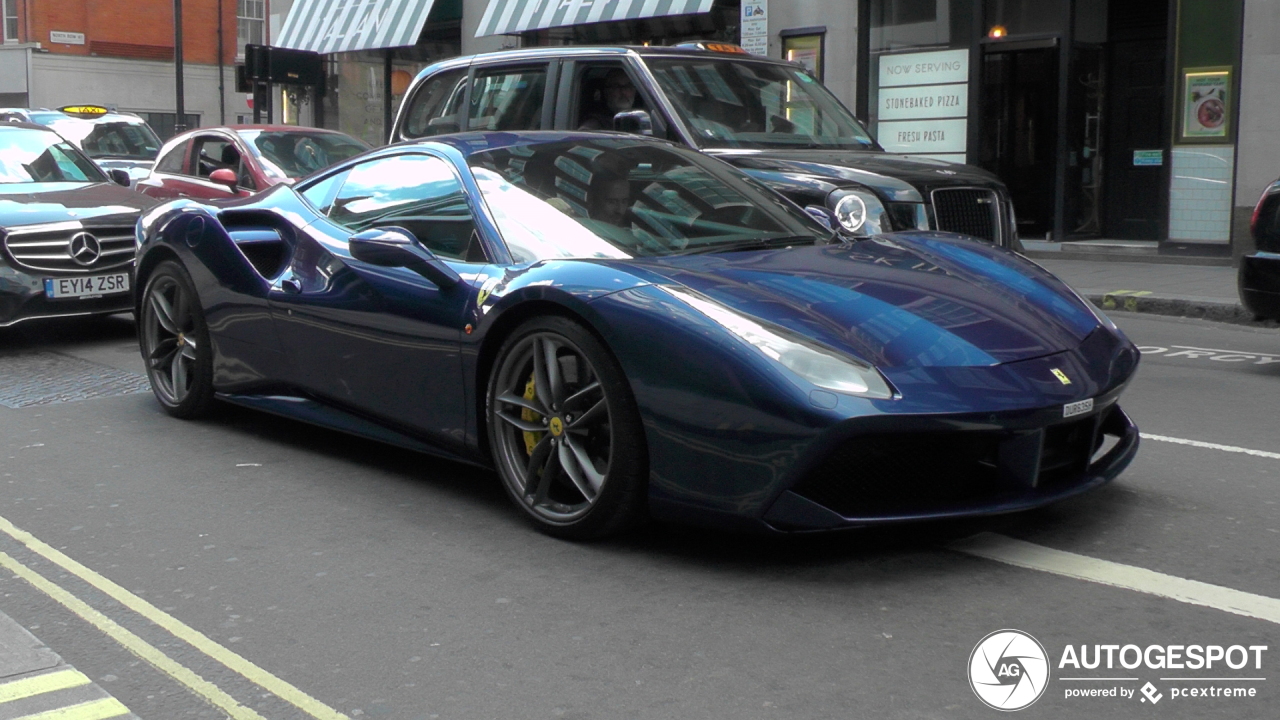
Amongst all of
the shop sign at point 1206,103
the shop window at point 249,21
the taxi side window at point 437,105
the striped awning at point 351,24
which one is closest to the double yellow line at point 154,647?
the taxi side window at point 437,105

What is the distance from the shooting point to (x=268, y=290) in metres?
5.61

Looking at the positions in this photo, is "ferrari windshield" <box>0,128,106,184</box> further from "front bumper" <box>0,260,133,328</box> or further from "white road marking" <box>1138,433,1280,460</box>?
"white road marking" <box>1138,433,1280,460</box>

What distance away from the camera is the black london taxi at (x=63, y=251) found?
858 cm

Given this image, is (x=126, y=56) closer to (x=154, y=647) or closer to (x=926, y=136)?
(x=926, y=136)

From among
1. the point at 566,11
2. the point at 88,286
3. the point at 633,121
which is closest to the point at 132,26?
the point at 566,11

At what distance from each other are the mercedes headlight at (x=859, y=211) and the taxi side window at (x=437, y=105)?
10.2 ft

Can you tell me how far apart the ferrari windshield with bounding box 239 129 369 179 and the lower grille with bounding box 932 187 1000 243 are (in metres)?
6.53

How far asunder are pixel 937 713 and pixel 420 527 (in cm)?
208

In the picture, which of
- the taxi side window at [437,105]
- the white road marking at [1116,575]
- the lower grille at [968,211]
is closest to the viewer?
the white road marking at [1116,575]

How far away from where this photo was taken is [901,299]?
4.12 metres

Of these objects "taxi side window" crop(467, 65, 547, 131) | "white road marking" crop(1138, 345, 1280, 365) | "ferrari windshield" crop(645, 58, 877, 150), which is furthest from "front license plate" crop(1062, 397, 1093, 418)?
"taxi side window" crop(467, 65, 547, 131)

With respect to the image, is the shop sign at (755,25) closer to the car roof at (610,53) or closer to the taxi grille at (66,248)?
the car roof at (610,53)

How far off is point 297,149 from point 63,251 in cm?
453

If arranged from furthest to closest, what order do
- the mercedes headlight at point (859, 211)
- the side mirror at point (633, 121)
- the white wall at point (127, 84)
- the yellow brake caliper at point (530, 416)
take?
1. the white wall at point (127, 84)
2. the side mirror at point (633, 121)
3. the mercedes headlight at point (859, 211)
4. the yellow brake caliper at point (530, 416)
